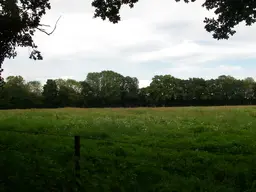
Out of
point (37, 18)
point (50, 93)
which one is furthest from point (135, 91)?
point (37, 18)

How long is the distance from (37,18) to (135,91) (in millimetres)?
115499

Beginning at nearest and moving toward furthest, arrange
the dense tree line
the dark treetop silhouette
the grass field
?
1. the grass field
2. the dark treetop silhouette
3. the dense tree line

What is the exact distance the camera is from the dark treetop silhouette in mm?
12344

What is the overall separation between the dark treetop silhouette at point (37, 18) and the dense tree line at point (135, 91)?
96.6m

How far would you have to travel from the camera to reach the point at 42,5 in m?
13.7

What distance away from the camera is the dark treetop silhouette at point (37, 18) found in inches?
486

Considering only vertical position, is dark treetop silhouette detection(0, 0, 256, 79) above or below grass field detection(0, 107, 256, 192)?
above

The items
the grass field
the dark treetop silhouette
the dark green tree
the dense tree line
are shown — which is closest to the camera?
the grass field

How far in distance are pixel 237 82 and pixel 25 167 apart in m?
134

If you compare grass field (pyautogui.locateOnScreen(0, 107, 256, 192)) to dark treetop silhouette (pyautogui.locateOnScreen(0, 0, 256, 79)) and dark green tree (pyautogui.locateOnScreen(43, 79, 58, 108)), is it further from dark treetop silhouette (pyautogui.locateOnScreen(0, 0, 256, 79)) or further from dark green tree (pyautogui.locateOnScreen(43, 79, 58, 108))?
dark green tree (pyautogui.locateOnScreen(43, 79, 58, 108))

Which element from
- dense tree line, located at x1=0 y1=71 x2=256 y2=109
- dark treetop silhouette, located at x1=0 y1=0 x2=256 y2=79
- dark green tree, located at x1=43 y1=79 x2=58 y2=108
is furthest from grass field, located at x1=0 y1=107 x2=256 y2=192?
dense tree line, located at x1=0 y1=71 x2=256 y2=109

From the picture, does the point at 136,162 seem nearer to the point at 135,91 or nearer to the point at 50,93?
the point at 50,93

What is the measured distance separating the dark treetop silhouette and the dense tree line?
317ft

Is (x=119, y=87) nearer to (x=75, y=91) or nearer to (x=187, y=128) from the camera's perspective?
(x=75, y=91)
